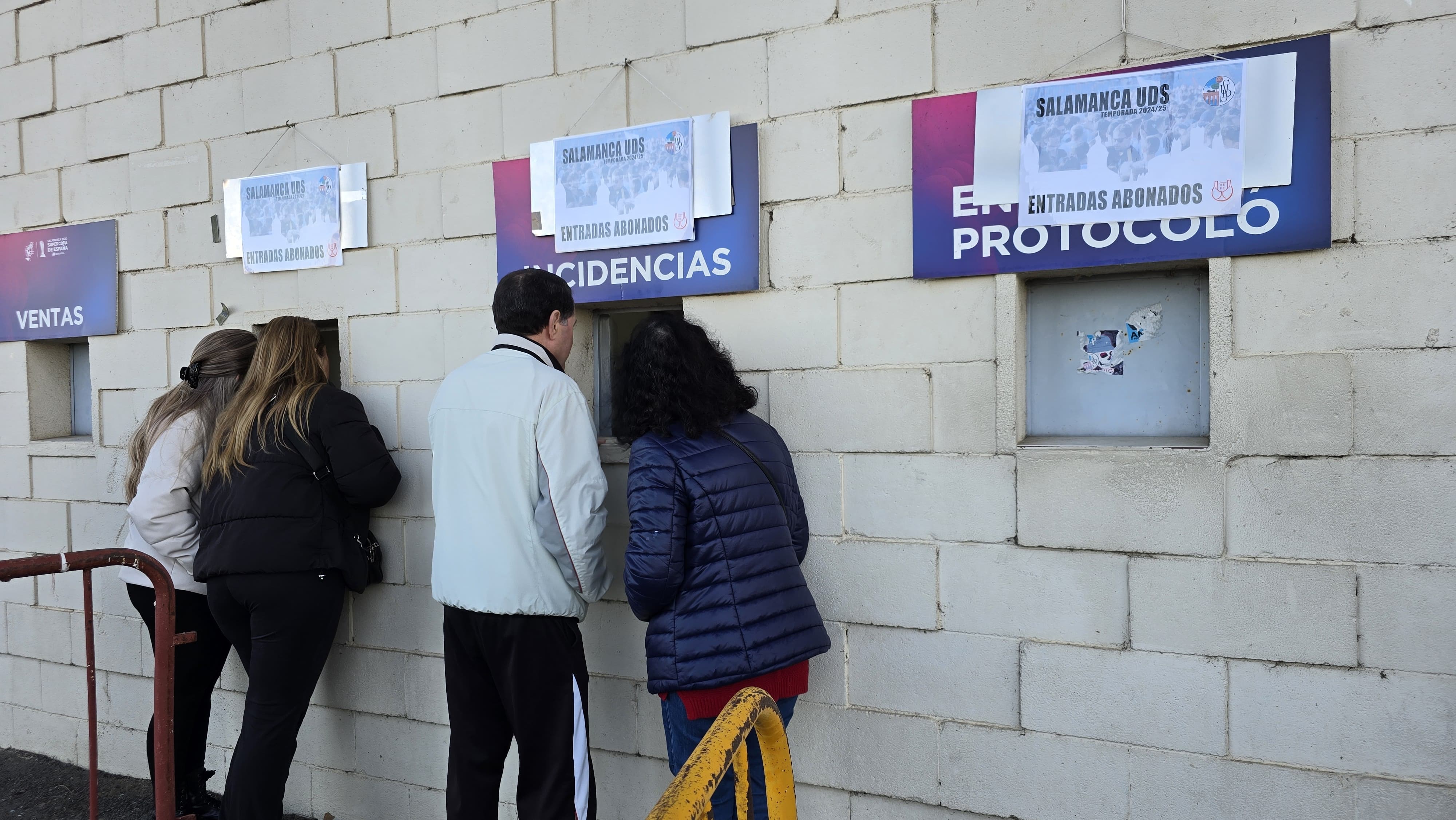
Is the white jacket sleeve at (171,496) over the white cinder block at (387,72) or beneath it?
beneath

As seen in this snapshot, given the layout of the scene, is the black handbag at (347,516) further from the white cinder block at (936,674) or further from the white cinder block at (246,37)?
the white cinder block at (936,674)

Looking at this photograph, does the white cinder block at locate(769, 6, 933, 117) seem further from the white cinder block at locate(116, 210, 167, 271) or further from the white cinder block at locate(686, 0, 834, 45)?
the white cinder block at locate(116, 210, 167, 271)

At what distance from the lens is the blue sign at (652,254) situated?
9.89 ft

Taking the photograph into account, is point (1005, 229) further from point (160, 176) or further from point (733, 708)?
point (160, 176)

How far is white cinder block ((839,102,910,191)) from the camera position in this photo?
2.80 metres

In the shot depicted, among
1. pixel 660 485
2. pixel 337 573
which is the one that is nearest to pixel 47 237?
pixel 337 573

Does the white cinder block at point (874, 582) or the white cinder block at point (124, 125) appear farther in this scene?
the white cinder block at point (124, 125)

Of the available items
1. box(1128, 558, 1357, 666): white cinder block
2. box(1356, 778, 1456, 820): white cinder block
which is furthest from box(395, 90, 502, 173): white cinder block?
box(1356, 778, 1456, 820): white cinder block

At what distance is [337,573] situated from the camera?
3.36 meters

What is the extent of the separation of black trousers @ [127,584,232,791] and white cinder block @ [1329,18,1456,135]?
3.91m

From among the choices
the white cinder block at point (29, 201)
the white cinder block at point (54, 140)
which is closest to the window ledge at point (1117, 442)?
the white cinder block at point (54, 140)

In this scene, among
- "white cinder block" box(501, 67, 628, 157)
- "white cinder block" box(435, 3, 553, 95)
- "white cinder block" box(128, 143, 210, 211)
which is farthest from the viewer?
"white cinder block" box(128, 143, 210, 211)

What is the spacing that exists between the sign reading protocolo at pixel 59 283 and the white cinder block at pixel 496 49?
2000 mm

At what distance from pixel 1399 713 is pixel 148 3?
5301mm
